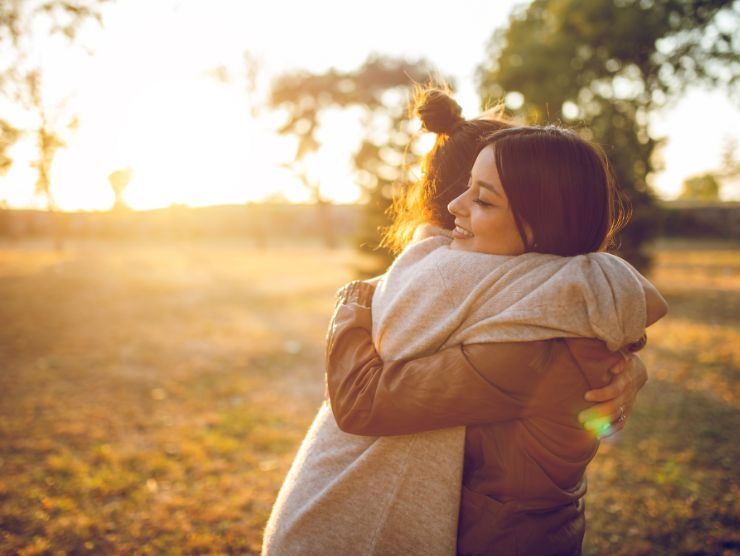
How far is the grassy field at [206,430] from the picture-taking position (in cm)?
337

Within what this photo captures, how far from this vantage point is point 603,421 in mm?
1362

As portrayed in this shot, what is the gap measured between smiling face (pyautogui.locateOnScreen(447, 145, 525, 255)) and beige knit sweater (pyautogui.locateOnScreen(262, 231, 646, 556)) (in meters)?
0.07

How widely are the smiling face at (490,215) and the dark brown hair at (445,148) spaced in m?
0.28

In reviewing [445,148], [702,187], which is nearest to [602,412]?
[445,148]

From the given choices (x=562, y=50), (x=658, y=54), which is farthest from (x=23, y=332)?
(x=658, y=54)

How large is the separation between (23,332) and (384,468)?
9.76 m

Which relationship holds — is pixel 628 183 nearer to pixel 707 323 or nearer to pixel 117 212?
pixel 707 323

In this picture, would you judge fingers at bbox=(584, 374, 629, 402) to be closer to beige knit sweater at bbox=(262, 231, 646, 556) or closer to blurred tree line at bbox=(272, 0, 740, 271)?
beige knit sweater at bbox=(262, 231, 646, 556)

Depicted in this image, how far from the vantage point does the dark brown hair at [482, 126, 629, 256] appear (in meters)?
1.28

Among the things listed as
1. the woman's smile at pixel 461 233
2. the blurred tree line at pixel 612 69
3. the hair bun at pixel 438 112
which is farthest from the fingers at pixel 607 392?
the blurred tree line at pixel 612 69

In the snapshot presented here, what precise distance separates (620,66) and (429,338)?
A: 1694cm

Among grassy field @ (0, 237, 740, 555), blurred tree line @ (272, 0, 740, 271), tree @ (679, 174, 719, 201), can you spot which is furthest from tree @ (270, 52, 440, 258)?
tree @ (679, 174, 719, 201)

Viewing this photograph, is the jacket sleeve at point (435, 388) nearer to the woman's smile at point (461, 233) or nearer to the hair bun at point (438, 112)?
the woman's smile at point (461, 233)

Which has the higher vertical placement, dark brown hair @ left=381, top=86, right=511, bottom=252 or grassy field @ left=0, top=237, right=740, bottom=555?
dark brown hair @ left=381, top=86, right=511, bottom=252
